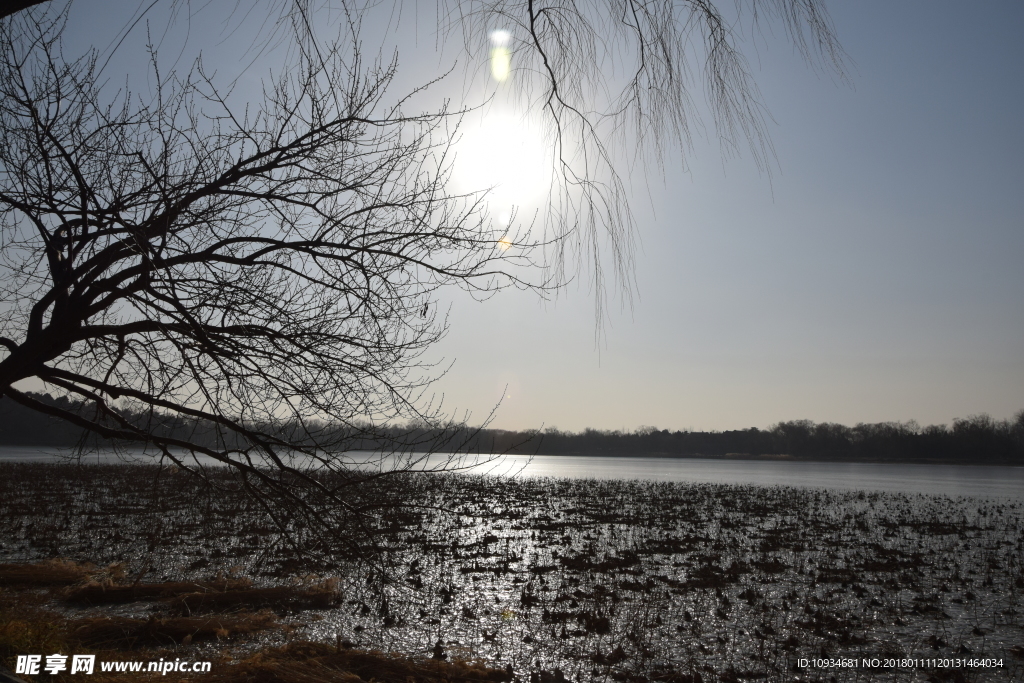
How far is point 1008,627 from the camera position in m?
8.32

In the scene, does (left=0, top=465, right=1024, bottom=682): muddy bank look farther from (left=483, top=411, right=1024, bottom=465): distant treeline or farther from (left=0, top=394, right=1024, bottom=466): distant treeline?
(left=483, top=411, right=1024, bottom=465): distant treeline

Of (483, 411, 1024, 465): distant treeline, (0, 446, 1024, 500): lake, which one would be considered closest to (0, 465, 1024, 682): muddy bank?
(0, 446, 1024, 500): lake

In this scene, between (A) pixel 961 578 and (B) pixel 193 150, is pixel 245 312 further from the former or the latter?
(A) pixel 961 578

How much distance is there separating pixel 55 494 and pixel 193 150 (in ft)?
76.6

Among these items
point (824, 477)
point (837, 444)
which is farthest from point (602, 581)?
point (837, 444)

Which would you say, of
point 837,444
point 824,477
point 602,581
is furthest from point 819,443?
point 602,581

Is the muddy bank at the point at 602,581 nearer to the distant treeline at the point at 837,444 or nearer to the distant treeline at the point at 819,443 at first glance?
the distant treeline at the point at 819,443

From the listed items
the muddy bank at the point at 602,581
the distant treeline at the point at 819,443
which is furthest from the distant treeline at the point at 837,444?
the muddy bank at the point at 602,581

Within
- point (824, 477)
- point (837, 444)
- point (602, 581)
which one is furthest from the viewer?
point (837, 444)

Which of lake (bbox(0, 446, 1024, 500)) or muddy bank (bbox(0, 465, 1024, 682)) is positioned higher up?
muddy bank (bbox(0, 465, 1024, 682))

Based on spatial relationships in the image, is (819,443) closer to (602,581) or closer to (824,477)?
(824,477)

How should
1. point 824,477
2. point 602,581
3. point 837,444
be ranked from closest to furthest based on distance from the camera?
1. point 602,581
2. point 824,477
3. point 837,444

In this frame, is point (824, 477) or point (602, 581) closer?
point (602, 581)

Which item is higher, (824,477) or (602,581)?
(602,581)
